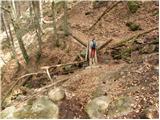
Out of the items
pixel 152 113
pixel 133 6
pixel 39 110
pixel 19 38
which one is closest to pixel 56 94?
pixel 39 110

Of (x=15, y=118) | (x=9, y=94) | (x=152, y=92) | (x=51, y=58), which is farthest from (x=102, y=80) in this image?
(x=51, y=58)

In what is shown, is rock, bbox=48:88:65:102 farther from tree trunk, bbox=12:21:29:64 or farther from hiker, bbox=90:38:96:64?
tree trunk, bbox=12:21:29:64

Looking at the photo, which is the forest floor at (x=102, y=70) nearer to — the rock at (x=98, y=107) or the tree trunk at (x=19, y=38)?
the rock at (x=98, y=107)

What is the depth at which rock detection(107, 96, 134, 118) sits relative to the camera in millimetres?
12844

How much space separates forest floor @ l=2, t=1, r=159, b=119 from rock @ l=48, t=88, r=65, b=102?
0.90 ft

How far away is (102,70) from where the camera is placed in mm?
16500

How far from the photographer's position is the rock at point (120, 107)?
12.8 m

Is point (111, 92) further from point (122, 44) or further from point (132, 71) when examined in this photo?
point (122, 44)

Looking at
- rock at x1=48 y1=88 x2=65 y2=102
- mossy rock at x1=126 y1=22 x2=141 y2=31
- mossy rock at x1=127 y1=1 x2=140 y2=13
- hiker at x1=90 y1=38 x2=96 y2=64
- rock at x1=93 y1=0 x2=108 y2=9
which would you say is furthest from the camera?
rock at x1=93 y1=0 x2=108 y2=9

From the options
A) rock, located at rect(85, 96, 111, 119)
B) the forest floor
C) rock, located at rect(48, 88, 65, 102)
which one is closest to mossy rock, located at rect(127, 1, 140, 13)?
the forest floor

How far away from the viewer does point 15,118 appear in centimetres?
1432

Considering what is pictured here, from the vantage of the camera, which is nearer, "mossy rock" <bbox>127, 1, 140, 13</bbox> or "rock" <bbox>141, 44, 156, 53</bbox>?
"rock" <bbox>141, 44, 156, 53</bbox>

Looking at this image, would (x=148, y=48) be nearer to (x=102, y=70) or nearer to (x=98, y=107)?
(x=102, y=70)

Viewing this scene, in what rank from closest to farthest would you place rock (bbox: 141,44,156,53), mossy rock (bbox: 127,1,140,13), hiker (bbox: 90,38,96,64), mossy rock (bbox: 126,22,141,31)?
rock (bbox: 141,44,156,53) → hiker (bbox: 90,38,96,64) → mossy rock (bbox: 126,22,141,31) → mossy rock (bbox: 127,1,140,13)
